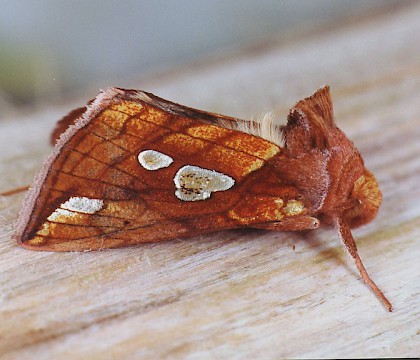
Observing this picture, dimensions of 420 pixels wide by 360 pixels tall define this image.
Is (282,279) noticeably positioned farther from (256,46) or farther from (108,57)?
(108,57)

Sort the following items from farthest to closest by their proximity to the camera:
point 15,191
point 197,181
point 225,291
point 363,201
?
1. point 15,191
2. point 363,201
3. point 197,181
4. point 225,291

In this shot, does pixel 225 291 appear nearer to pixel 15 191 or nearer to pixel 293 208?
pixel 293 208

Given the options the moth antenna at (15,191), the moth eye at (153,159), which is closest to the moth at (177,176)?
the moth eye at (153,159)

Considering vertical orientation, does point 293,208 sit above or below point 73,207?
below

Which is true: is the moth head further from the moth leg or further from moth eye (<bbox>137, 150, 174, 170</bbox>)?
moth eye (<bbox>137, 150, 174, 170</bbox>)

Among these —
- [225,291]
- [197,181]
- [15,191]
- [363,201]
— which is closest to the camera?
[225,291]

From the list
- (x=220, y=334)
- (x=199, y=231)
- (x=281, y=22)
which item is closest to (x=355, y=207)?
(x=199, y=231)

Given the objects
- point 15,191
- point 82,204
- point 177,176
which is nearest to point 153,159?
point 177,176
